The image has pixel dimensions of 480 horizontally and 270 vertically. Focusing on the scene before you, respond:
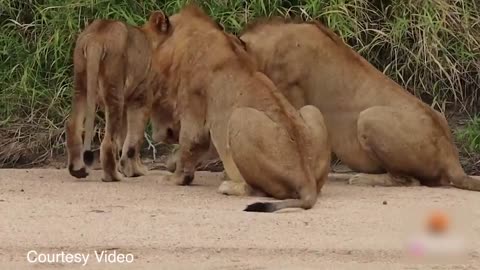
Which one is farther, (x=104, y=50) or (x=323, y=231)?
(x=104, y=50)

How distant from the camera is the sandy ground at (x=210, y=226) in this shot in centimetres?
694

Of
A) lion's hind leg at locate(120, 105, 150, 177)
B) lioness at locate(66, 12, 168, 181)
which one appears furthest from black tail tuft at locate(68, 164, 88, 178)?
lion's hind leg at locate(120, 105, 150, 177)

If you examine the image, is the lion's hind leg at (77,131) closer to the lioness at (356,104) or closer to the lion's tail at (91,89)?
the lion's tail at (91,89)

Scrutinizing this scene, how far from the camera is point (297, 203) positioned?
8328 mm

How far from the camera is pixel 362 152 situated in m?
9.91

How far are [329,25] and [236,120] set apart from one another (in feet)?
10.5

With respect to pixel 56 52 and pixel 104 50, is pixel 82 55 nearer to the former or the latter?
pixel 104 50

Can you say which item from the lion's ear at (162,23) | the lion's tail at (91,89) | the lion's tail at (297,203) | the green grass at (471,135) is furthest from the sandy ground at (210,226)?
the green grass at (471,135)

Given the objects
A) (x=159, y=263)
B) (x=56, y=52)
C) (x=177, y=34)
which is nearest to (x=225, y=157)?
(x=177, y=34)

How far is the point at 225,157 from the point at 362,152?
4.34 feet

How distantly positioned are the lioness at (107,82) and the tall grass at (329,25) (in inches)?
79.3

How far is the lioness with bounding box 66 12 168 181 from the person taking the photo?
938 centimetres

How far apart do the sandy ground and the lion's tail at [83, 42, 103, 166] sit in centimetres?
27

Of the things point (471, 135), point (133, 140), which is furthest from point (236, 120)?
point (471, 135)
